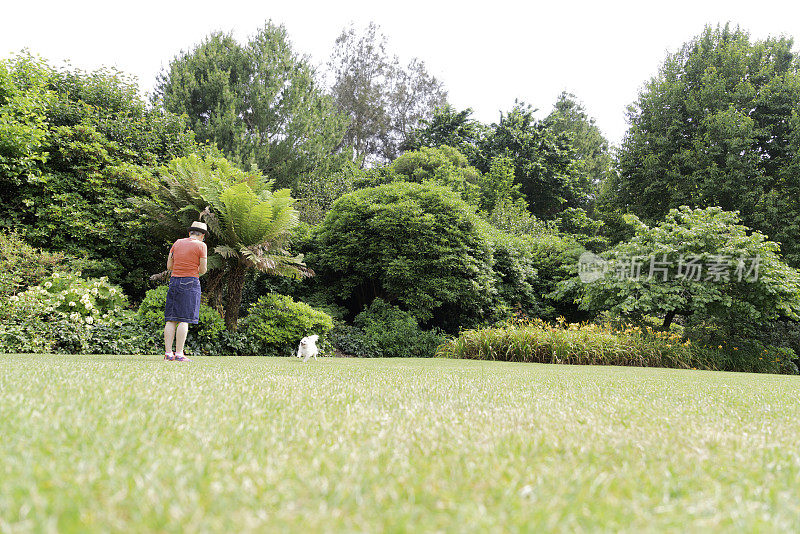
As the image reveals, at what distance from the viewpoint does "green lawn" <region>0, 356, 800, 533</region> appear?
875 millimetres

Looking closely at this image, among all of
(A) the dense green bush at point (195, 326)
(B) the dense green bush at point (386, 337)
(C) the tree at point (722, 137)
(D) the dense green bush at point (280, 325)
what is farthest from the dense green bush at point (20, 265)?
(C) the tree at point (722, 137)

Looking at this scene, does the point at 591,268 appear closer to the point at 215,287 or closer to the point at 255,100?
the point at 215,287

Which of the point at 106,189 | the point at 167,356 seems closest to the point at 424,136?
the point at 106,189

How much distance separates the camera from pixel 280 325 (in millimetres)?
9188

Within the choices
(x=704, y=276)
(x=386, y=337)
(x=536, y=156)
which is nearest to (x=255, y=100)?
(x=386, y=337)

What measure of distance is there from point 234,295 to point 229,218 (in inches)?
63.7

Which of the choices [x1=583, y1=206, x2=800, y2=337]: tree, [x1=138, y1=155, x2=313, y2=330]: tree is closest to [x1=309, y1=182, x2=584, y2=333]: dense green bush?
[x1=583, y1=206, x2=800, y2=337]: tree

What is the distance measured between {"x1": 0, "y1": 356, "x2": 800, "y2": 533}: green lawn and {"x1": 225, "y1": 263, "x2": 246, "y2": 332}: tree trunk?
6.75 meters

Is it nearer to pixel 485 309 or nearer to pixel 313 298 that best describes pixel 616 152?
pixel 485 309

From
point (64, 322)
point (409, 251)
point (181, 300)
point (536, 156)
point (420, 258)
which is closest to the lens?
point (181, 300)

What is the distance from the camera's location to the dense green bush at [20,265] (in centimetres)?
738

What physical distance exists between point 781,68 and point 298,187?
58.1ft

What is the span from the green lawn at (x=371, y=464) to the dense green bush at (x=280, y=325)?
21.2ft

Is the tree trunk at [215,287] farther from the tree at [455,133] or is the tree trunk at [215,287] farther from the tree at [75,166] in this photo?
the tree at [455,133]
